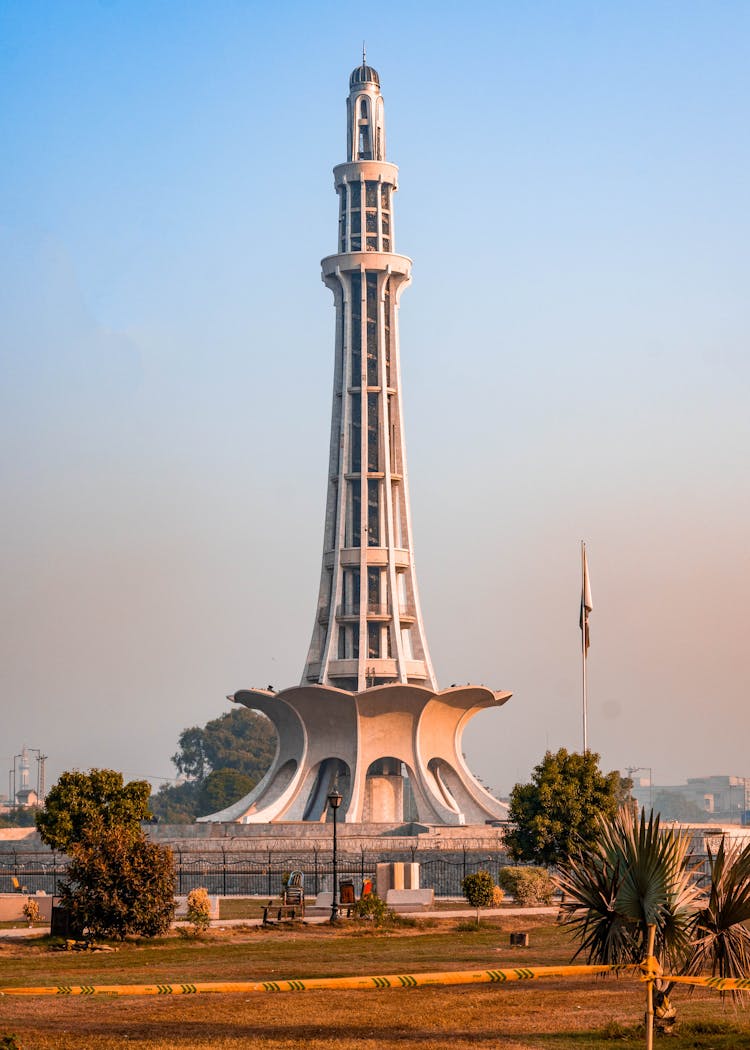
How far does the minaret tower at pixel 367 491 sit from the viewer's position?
79.9m

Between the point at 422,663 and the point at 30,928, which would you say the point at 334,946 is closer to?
the point at 30,928

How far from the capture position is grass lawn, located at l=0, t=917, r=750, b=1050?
1645 centimetres

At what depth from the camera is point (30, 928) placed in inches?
1230

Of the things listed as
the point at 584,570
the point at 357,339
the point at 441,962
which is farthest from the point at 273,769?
the point at 441,962

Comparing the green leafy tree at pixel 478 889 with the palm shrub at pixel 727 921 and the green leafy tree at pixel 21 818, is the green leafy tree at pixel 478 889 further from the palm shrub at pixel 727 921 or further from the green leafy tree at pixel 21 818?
the green leafy tree at pixel 21 818

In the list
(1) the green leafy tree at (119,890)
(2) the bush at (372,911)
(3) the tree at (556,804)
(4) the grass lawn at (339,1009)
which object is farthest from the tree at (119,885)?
(3) the tree at (556,804)

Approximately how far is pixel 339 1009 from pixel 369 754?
62.1 m

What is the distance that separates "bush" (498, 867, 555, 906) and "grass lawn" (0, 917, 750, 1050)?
38.2 ft

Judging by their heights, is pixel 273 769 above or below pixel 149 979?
above

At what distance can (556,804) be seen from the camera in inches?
1811

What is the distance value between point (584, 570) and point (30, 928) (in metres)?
24.3

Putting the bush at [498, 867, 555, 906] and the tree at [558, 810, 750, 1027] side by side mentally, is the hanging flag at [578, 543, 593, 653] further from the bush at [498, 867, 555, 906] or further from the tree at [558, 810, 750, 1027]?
the tree at [558, 810, 750, 1027]

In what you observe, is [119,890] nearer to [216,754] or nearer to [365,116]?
[365,116]

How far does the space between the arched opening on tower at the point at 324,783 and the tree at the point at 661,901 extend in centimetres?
6667
